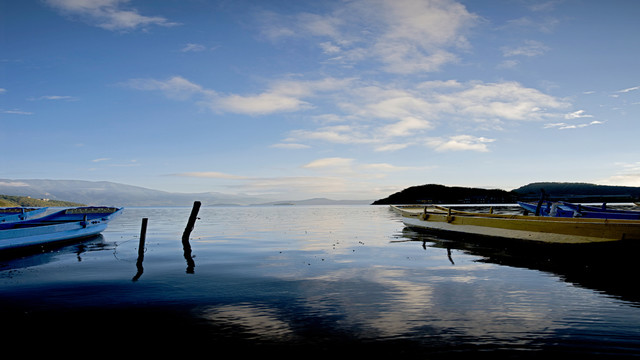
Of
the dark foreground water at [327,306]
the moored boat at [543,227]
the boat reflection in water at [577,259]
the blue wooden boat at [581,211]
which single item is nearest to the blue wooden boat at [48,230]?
the dark foreground water at [327,306]

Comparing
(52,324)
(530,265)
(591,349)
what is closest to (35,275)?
(52,324)

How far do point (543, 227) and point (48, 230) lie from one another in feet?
121

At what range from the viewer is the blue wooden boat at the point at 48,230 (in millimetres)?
24922

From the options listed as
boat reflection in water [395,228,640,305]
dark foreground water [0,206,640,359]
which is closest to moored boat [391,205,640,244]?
boat reflection in water [395,228,640,305]

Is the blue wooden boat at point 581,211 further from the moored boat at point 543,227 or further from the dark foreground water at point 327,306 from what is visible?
the dark foreground water at point 327,306

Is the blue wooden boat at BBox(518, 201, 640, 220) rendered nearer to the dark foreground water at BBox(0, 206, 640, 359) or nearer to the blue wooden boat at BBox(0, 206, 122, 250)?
the dark foreground water at BBox(0, 206, 640, 359)

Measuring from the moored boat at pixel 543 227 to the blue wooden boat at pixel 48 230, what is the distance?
3512cm

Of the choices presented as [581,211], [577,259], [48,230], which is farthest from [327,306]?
[581,211]

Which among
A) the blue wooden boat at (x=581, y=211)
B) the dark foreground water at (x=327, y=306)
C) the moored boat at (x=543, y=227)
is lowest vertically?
the dark foreground water at (x=327, y=306)

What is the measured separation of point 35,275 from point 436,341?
19035 millimetres

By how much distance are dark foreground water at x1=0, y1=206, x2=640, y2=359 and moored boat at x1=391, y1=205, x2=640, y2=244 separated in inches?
43.6

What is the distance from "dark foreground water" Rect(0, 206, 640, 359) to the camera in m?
8.59

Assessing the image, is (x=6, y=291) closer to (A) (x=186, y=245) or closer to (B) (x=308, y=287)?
(B) (x=308, y=287)

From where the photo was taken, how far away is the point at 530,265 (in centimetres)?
1936
